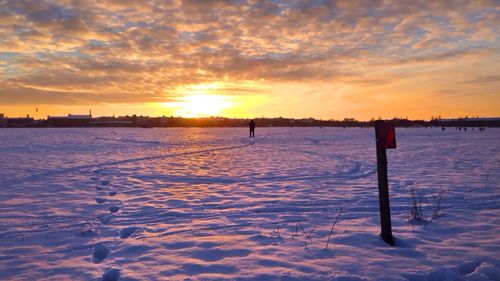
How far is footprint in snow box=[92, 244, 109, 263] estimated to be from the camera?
413 centimetres

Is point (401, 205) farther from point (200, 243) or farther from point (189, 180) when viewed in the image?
point (189, 180)

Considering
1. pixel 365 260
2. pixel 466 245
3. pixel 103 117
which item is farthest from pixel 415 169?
pixel 103 117

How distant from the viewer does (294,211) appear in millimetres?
6242

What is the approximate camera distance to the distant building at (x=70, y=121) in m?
146

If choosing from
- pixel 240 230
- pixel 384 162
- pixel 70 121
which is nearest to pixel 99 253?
pixel 240 230

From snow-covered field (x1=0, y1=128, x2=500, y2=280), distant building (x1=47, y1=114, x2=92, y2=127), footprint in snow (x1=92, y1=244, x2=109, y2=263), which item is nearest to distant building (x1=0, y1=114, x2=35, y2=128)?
distant building (x1=47, y1=114, x2=92, y2=127)

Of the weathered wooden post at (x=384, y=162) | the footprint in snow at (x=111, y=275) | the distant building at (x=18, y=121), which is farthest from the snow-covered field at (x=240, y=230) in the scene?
the distant building at (x=18, y=121)

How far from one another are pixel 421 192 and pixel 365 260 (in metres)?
4.52

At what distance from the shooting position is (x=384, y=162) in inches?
174

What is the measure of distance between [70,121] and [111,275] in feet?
539

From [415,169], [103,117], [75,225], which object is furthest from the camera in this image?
[103,117]

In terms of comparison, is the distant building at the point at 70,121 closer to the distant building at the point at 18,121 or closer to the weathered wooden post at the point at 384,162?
the distant building at the point at 18,121

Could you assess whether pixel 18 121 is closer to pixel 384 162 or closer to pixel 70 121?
pixel 70 121

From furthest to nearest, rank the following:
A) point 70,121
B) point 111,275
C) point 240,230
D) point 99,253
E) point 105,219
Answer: point 70,121 → point 105,219 → point 240,230 → point 99,253 → point 111,275
